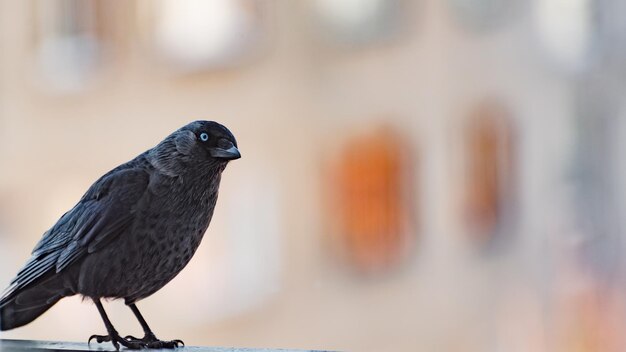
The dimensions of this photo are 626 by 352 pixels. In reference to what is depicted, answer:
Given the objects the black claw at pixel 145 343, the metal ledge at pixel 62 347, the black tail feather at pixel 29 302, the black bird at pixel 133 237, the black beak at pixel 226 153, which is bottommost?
the black claw at pixel 145 343

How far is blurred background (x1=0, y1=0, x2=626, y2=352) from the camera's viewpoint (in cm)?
588

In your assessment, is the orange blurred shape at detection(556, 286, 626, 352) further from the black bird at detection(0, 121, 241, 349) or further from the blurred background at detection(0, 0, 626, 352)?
the black bird at detection(0, 121, 241, 349)

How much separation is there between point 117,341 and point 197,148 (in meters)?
0.39

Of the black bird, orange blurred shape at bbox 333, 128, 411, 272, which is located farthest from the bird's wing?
orange blurred shape at bbox 333, 128, 411, 272

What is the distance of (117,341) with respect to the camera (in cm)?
199

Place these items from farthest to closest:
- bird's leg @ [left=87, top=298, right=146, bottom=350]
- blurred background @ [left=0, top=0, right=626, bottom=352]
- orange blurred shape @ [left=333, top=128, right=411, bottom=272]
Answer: orange blurred shape @ [left=333, top=128, right=411, bottom=272] < blurred background @ [left=0, top=0, right=626, bottom=352] < bird's leg @ [left=87, top=298, right=146, bottom=350]

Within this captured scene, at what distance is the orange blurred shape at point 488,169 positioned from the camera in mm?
6027

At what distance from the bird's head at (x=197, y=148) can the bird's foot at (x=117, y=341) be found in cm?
32

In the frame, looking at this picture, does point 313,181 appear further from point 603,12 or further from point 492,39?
point 603,12

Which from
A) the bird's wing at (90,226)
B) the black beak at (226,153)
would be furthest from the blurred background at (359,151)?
the black beak at (226,153)

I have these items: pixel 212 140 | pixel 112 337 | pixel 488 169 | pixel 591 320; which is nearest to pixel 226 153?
pixel 212 140

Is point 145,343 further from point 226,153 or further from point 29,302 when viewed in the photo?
point 226,153

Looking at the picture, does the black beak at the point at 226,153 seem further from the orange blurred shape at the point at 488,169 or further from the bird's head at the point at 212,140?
the orange blurred shape at the point at 488,169

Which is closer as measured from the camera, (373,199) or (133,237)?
(133,237)
